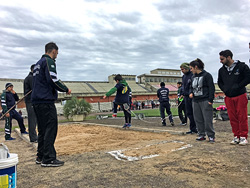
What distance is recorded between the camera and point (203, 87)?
504cm

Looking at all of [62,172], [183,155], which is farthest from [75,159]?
[183,155]

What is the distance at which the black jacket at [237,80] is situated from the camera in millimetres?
4395

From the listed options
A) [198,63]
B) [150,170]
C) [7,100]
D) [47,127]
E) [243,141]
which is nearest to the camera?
[150,170]

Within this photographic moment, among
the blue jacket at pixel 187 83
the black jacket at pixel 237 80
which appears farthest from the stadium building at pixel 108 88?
the black jacket at pixel 237 80

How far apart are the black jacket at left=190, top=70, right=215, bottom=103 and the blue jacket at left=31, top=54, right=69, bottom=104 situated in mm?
3309

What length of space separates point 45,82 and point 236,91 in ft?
13.2

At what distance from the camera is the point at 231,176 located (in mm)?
2533

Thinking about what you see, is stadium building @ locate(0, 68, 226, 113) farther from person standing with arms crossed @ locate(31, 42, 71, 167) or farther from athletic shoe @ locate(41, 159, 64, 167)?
athletic shoe @ locate(41, 159, 64, 167)

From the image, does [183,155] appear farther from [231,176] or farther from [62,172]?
[62,172]

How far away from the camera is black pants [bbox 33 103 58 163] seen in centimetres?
346

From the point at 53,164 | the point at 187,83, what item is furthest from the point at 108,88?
the point at 53,164

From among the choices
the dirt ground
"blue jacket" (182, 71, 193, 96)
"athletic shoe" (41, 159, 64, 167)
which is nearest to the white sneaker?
the dirt ground

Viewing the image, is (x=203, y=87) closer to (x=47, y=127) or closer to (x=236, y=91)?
(x=236, y=91)

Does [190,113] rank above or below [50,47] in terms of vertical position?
below
